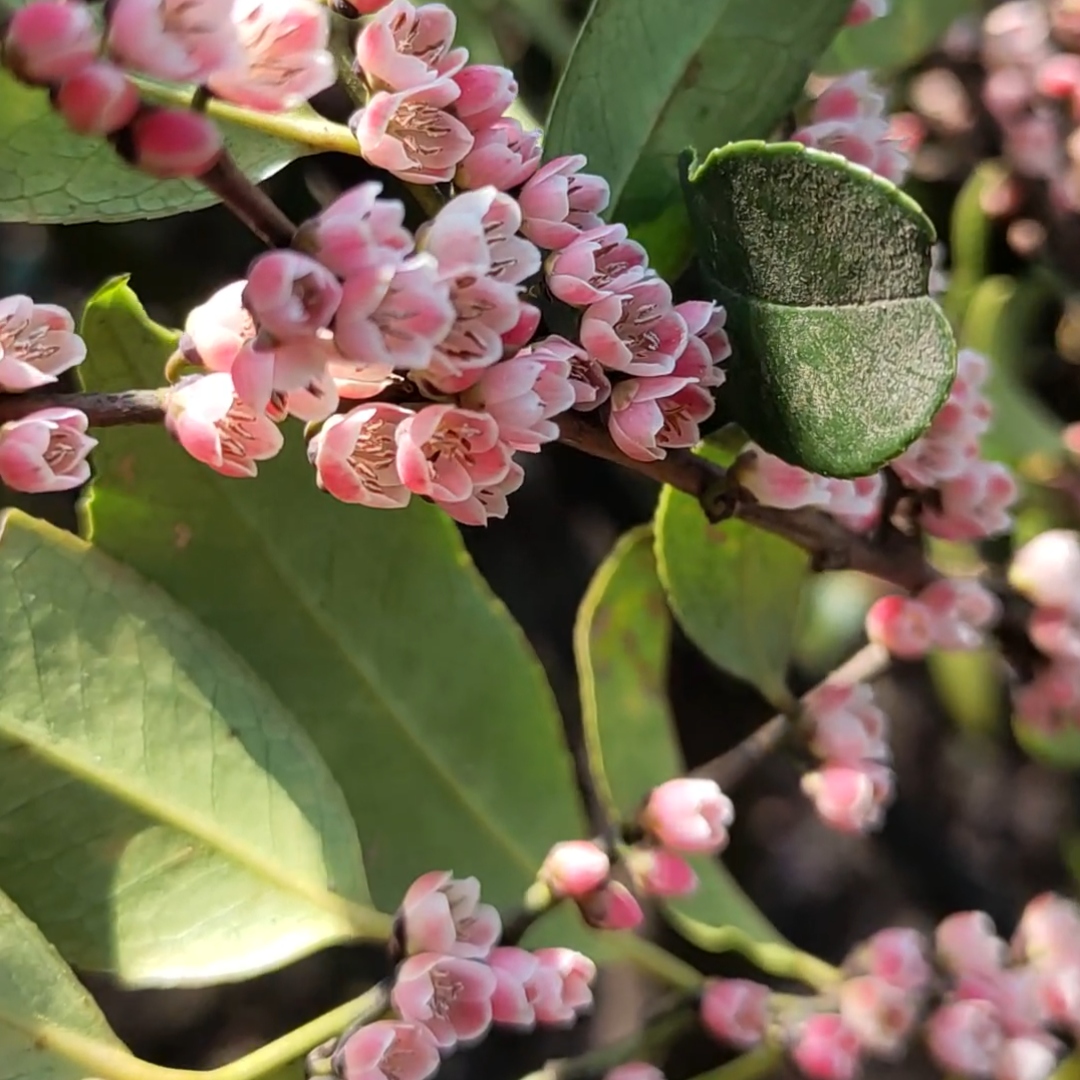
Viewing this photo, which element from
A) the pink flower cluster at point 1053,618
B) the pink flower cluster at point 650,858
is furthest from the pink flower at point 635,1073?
the pink flower cluster at point 1053,618

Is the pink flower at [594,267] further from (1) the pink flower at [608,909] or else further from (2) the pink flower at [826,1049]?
(2) the pink flower at [826,1049]

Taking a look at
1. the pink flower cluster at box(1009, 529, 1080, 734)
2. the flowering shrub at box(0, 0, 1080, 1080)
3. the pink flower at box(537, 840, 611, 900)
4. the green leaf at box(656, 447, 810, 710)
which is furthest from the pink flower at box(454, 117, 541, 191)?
the pink flower cluster at box(1009, 529, 1080, 734)

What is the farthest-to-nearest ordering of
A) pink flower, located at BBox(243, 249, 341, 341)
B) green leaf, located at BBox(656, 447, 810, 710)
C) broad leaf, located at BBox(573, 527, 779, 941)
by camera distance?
broad leaf, located at BBox(573, 527, 779, 941), green leaf, located at BBox(656, 447, 810, 710), pink flower, located at BBox(243, 249, 341, 341)

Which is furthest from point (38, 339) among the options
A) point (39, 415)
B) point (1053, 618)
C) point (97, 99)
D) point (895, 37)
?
point (895, 37)

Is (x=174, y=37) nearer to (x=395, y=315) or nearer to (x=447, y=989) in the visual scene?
(x=395, y=315)

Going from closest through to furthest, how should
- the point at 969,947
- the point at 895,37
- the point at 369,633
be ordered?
the point at 369,633 < the point at 969,947 < the point at 895,37

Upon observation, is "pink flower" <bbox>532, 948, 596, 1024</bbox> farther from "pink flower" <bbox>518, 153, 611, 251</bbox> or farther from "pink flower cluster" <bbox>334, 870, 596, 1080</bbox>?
"pink flower" <bbox>518, 153, 611, 251</bbox>
